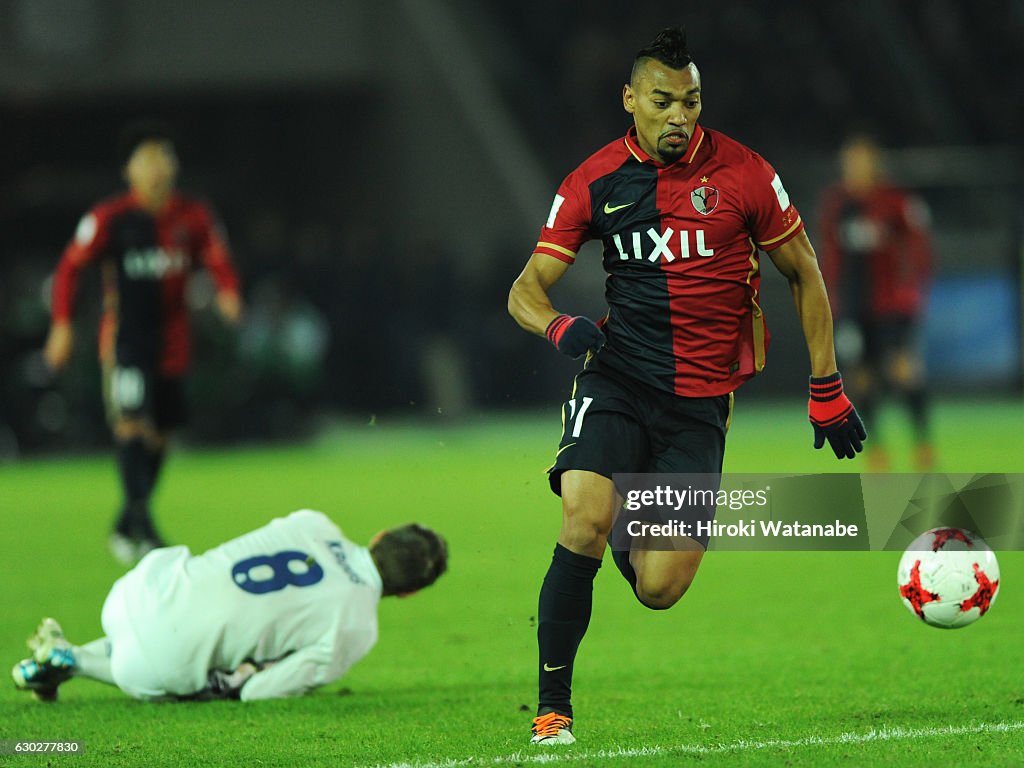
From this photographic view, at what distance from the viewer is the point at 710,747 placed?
4.66 metres

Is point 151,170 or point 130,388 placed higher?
point 151,170

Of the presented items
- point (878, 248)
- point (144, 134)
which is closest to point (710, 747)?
point (144, 134)

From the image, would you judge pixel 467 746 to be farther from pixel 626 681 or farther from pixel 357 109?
pixel 357 109

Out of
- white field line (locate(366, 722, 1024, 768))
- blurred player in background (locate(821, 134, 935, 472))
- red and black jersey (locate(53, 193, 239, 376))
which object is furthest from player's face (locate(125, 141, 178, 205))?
white field line (locate(366, 722, 1024, 768))

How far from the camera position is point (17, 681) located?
18.6 ft

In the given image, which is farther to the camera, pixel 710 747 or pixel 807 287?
pixel 807 287

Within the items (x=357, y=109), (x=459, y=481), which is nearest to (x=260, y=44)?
(x=357, y=109)

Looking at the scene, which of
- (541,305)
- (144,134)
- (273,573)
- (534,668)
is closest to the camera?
(541,305)

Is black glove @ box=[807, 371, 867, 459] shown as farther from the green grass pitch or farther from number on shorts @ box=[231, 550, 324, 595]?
number on shorts @ box=[231, 550, 324, 595]

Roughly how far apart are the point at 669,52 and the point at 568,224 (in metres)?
0.57

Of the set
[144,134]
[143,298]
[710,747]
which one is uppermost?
[144,134]

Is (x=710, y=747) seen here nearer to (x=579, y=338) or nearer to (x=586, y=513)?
(x=586, y=513)

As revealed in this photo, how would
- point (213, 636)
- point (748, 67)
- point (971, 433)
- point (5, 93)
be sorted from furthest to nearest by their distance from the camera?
point (748, 67)
point (5, 93)
point (971, 433)
point (213, 636)

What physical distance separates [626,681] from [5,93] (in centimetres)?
1674
